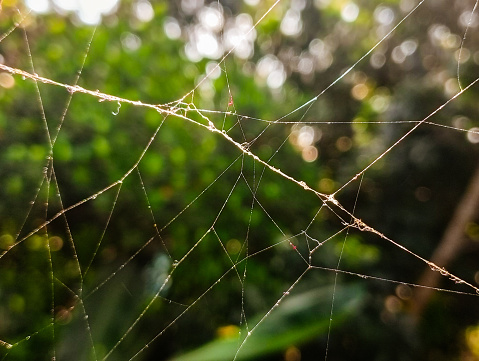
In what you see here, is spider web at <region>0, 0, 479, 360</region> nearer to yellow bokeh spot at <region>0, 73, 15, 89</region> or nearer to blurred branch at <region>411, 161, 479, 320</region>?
yellow bokeh spot at <region>0, 73, 15, 89</region>

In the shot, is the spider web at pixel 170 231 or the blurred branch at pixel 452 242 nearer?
the spider web at pixel 170 231

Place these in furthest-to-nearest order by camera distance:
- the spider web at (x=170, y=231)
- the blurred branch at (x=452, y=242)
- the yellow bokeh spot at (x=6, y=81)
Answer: the blurred branch at (x=452, y=242) < the yellow bokeh spot at (x=6, y=81) < the spider web at (x=170, y=231)

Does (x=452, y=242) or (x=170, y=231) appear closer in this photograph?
(x=170, y=231)

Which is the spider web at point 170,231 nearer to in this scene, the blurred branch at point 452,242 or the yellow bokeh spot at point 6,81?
the yellow bokeh spot at point 6,81

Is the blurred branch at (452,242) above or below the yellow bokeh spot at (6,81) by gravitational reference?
below

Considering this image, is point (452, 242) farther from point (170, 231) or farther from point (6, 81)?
point (6, 81)

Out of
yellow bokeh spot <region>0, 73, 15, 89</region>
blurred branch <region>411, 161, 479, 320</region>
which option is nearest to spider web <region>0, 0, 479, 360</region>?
yellow bokeh spot <region>0, 73, 15, 89</region>

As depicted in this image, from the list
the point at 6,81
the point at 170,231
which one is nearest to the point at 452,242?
the point at 170,231

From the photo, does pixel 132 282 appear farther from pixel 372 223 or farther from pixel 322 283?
pixel 372 223

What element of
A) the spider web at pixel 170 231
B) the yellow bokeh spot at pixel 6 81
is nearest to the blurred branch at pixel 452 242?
the spider web at pixel 170 231
